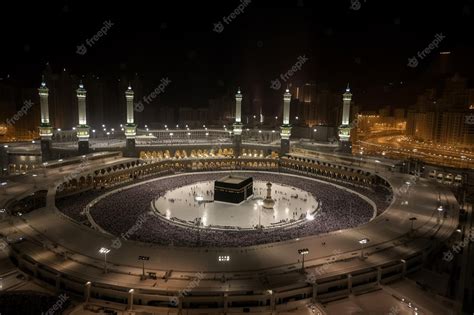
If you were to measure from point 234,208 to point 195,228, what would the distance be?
5222mm

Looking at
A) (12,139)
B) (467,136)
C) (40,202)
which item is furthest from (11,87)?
(467,136)

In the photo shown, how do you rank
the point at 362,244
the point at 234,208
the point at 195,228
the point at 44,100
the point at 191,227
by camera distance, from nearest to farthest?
the point at 362,244
the point at 195,228
the point at 191,227
the point at 234,208
the point at 44,100

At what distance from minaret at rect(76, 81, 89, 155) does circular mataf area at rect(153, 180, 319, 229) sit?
1067 cm

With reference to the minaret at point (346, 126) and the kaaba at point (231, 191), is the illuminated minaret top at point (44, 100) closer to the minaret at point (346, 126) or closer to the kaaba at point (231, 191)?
the kaaba at point (231, 191)

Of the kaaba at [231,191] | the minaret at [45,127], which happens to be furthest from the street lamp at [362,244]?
the minaret at [45,127]

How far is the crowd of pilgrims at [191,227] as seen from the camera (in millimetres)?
17766

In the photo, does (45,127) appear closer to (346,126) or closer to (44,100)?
(44,100)

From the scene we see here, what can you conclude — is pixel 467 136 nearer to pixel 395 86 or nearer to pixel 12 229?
pixel 395 86

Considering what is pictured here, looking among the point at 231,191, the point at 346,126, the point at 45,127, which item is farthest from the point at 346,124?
the point at 45,127

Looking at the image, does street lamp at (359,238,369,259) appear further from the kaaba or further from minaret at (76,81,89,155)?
minaret at (76,81,89,155)

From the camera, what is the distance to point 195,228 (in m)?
19.5

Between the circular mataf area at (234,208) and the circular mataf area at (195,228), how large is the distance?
0.60 meters

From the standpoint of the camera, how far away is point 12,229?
51.8ft

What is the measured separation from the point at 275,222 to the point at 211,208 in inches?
195
